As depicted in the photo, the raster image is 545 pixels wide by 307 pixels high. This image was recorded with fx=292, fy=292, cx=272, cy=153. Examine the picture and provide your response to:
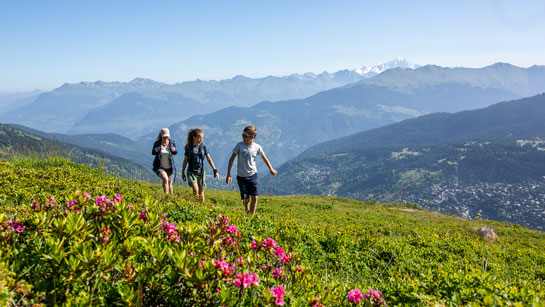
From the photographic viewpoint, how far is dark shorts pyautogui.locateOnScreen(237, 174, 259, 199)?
9.23 metres

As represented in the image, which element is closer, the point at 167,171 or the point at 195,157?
the point at 195,157

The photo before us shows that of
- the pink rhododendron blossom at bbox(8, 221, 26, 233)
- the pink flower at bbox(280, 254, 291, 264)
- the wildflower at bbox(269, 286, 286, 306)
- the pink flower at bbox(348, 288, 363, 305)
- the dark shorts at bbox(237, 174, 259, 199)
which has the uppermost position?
the pink rhododendron blossom at bbox(8, 221, 26, 233)

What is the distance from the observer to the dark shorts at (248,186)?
30.3ft

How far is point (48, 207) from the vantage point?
321cm

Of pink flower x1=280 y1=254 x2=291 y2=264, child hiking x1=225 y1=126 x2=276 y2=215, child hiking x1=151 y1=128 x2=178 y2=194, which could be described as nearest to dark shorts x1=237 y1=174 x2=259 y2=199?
child hiking x1=225 y1=126 x2=276 y2=215

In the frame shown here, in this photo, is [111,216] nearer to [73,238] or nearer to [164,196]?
[73,238]

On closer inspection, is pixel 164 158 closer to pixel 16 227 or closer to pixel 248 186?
pixel 248 186

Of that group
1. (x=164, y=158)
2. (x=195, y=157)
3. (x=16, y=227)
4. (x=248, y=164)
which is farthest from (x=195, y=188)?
(x=16, y=227)

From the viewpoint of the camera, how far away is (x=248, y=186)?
30.6 ft

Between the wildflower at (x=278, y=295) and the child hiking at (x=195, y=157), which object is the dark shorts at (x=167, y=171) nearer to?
the child hiking at (x=195, y=157)

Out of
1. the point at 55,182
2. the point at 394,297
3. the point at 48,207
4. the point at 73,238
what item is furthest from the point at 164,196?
the point at 394,297

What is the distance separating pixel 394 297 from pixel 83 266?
310 cm

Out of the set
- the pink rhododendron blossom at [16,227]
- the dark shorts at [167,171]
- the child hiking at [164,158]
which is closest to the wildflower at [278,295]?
the pink rhododendron blossom at [16,227]

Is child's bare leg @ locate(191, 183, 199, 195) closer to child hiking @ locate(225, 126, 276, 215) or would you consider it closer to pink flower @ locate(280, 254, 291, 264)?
child hiking @ locate(225, 126, 276, 215)
